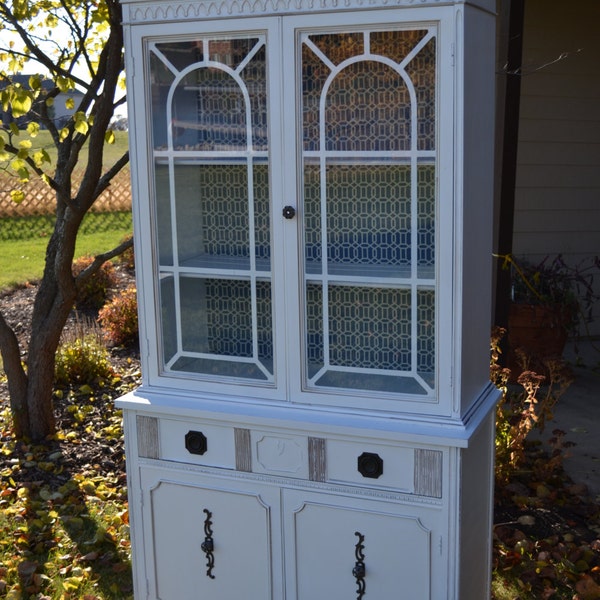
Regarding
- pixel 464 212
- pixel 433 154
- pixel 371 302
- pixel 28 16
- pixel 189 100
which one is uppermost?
pixel 28 16

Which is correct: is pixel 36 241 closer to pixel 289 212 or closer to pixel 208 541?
pixel 208 541

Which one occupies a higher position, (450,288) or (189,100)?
(189,100)

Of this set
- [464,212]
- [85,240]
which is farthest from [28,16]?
[85,240]

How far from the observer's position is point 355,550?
2564 mm

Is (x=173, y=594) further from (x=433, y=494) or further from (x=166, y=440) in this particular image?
(x=433, y=494)

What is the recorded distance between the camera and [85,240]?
11.5m

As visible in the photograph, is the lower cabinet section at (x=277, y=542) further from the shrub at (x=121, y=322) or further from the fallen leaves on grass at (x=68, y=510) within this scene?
the shrub at (x=121, y=322)

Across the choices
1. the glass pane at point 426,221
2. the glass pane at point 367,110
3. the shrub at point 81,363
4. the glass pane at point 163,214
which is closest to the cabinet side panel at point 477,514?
the glass pane at point 426,221

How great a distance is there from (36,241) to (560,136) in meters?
7.87

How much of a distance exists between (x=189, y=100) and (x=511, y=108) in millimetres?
2427

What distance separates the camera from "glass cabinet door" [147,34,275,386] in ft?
8.16

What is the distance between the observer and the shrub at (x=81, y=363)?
5258 mm

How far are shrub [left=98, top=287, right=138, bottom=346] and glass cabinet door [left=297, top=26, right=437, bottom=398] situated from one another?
377 cm

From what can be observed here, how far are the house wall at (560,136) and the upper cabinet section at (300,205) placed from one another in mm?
3453
